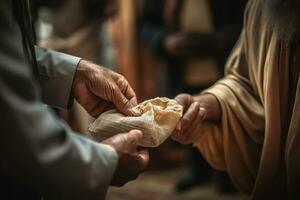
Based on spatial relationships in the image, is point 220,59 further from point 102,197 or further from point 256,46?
point 102,197

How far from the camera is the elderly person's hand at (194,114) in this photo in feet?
5.46

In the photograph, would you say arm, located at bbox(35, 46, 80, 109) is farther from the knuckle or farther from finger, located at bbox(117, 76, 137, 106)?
the knuckle

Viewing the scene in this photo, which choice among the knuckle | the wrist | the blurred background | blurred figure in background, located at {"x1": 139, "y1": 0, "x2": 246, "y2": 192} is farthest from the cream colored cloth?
blurred figure in background, located at {"x1": 139, "y1": 0, "x2": 246, "y2": 192}

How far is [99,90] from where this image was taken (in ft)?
4.99

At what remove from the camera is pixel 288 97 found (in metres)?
1.59

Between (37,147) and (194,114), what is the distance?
744mm

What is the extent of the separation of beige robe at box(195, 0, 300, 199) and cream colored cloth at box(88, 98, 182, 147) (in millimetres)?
326

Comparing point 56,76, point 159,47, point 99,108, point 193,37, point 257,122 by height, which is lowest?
point 159,47

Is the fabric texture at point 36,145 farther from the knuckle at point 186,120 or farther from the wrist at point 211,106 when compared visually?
the wrist at point 211,106

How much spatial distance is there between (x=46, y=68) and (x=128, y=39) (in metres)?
2.33

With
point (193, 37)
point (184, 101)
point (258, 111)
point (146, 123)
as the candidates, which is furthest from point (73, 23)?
point (146, 123)

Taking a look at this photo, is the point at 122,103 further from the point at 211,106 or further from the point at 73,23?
the point at 73,23

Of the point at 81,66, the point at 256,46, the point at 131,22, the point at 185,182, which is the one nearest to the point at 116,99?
the point at 81,66

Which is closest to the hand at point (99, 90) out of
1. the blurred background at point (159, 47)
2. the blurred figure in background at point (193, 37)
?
the blurred background at point (159, 47)
